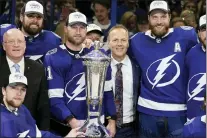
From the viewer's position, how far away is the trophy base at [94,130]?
3316mm

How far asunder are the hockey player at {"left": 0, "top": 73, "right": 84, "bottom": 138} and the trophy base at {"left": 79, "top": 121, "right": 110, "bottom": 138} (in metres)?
0.06

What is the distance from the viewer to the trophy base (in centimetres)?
332

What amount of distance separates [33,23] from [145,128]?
0.97 meters

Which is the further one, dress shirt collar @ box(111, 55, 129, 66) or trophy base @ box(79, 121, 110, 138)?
dress shirt collar @ box(111, 55, 129, 66)

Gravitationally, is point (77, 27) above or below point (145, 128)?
above

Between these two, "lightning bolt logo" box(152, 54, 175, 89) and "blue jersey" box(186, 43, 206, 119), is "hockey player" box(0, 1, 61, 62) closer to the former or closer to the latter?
"lightning bolt logo" box(152, 54, 175, 89)

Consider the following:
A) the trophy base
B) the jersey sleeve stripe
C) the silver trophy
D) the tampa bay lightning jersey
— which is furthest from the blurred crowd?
the trophy base

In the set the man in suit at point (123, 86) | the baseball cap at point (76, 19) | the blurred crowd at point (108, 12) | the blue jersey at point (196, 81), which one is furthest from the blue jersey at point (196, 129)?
Answer: the blurred crowd at point (108, 12)

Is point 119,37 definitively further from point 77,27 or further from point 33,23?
point 33,23

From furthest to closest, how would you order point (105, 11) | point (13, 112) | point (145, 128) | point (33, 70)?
1. point (105, 11)
2. point (145, 128)
3. point (33, 70)
4. point (13, 112)

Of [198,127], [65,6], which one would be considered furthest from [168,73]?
[65,6]

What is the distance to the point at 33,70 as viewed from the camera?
146 inches

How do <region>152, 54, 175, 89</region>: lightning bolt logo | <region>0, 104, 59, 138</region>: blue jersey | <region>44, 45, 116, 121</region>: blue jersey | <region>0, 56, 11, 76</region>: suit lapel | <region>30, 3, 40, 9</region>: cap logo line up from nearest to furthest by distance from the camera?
<region>0, 104, 59, 138</region>: blue jersey < <region>0, 56, 11, 76</region>: suit lapel < <region>44, 45, 116, 121</region>: blue jersey < <region>152, 54, 175, 89</region>: lightning bolt logo < <region>30, 3, 40, 9</region>: cap logo

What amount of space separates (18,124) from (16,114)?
64 millimetres
